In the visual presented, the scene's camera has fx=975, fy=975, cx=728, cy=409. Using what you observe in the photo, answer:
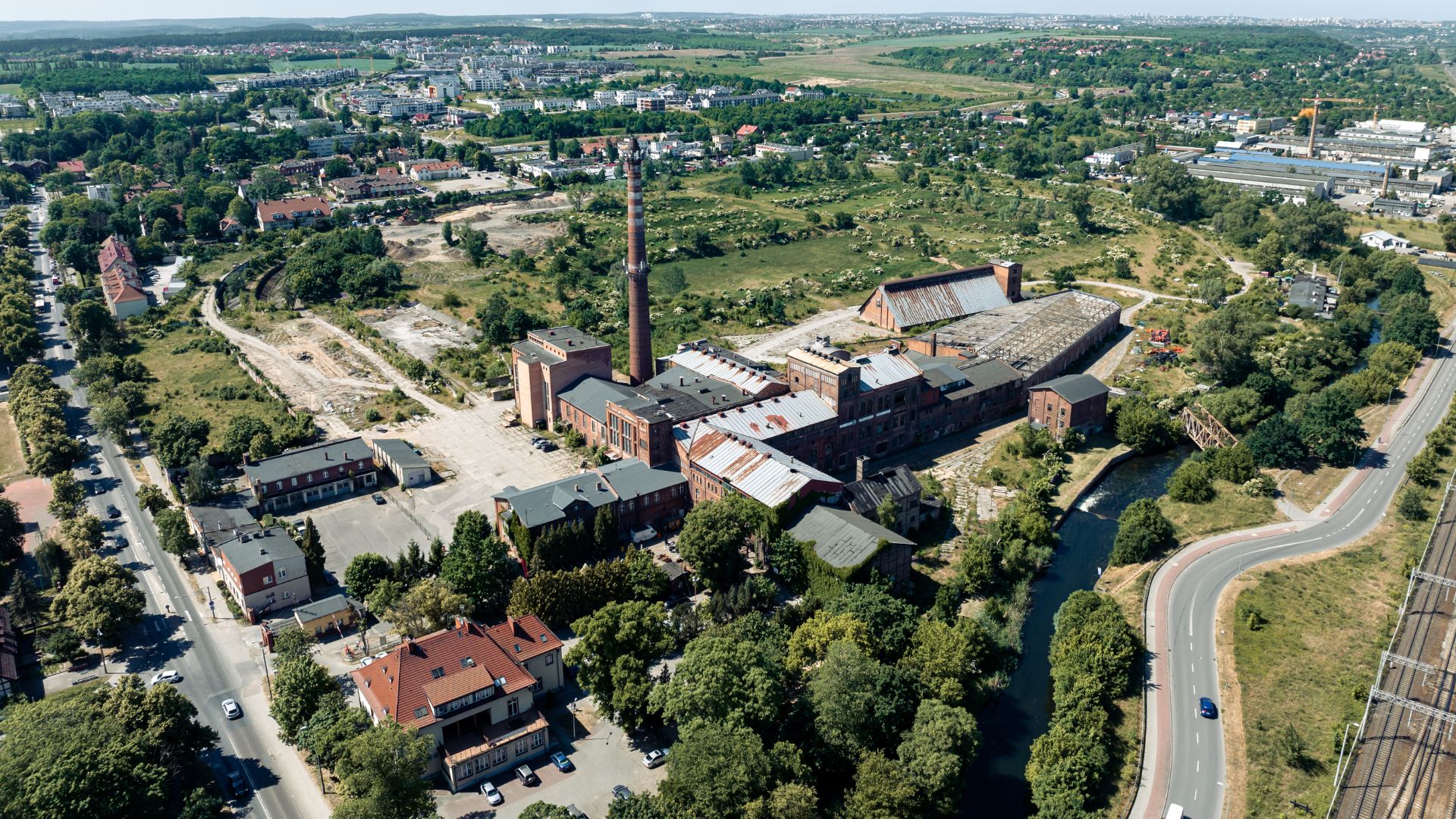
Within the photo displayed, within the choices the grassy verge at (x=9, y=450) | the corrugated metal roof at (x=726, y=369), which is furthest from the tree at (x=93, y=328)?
the corrugated metal roof at (x=726, y=369)

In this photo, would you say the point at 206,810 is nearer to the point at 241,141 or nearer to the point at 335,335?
the point at 335,335

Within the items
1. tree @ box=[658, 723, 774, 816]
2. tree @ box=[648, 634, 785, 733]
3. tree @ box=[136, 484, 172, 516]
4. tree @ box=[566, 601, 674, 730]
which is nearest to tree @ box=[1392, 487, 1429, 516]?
tree @ box=[648, 634, 785, 733]

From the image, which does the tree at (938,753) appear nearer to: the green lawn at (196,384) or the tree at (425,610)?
the tree at (425,610)

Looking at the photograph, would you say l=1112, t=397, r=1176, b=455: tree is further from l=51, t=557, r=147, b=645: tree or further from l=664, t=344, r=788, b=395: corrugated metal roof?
l=51, t=557, r=147, b=645: tree

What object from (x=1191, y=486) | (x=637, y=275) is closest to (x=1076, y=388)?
(x=1191, y=486)

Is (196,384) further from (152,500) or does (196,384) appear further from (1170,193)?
(1170,193)
